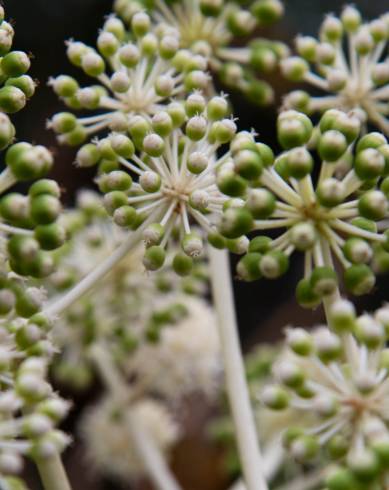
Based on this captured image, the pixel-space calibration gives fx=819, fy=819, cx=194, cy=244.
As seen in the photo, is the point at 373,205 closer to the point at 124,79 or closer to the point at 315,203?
the point at 315,203

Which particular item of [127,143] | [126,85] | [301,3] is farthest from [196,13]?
[301,3]

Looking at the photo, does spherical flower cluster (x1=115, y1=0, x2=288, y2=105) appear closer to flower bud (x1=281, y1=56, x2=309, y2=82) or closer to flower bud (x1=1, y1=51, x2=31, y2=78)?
flower bud (x1=281, y1=56, x2=309, y2=82)

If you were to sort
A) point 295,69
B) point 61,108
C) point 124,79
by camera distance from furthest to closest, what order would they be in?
point 61,108 → point 295,69 → point 124,79

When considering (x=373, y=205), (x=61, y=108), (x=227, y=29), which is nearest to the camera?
(x=373, y=205)

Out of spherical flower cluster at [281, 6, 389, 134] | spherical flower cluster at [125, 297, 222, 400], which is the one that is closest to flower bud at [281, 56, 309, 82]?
spherical flower cluster at [281, 6, 389, 134]

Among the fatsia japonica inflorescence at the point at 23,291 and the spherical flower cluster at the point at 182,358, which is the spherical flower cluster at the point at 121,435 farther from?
the fatsia japonica inflorescence at the point at 23,291

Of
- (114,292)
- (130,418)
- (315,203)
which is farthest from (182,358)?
(315,203)

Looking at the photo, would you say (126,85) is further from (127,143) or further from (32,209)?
(32,209)
